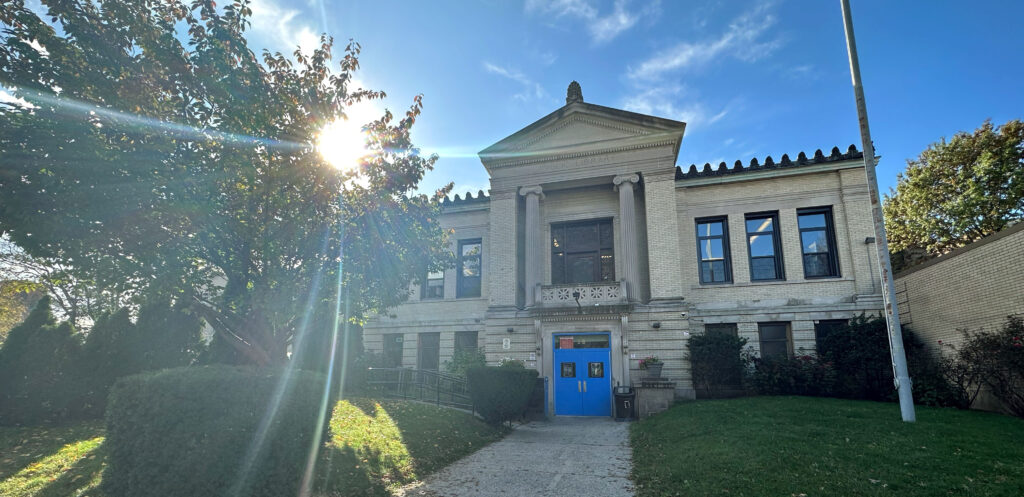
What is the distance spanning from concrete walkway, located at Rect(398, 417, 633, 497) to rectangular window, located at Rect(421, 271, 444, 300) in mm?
11370

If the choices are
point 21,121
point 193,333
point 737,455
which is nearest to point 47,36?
point 21,121

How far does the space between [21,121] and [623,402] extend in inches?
665

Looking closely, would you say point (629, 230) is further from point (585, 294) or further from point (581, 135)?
point (581, 135)

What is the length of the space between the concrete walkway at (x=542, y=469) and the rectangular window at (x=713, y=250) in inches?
392

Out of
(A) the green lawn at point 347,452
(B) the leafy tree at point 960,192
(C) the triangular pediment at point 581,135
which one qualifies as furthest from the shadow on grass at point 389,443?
(B) the leafy tree at point 960,192

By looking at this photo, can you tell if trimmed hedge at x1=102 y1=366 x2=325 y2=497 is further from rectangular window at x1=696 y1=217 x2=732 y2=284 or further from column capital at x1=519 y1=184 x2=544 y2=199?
rectangular window at x1=696 y1=217 x2=732 y2=284

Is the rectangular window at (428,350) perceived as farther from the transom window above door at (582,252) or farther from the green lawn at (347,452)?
the green lawn at (347,452)

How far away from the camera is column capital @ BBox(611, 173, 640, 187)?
20.6m

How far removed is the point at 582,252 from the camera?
22.0 meters

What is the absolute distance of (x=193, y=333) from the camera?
48.7 ft

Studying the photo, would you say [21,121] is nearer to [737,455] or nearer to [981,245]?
[737,455]

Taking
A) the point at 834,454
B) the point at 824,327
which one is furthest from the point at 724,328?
the point at 834,454

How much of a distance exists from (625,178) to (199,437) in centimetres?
1788

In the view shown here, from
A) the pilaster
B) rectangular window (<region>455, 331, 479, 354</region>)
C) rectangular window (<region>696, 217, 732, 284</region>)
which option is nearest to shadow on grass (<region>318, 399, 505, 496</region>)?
rectangular window (<region>455, 331, 479, 354</region>)
